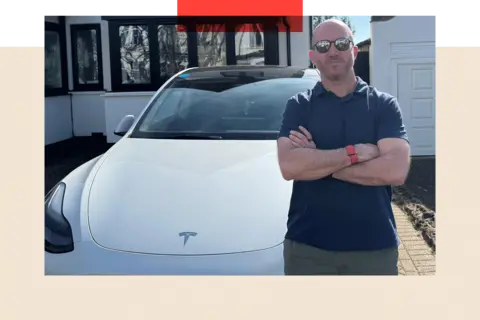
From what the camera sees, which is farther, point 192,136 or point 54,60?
point 54,60

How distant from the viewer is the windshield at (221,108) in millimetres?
3592

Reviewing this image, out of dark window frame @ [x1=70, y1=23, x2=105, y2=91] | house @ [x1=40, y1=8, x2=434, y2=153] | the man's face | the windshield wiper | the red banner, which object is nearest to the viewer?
the man's face

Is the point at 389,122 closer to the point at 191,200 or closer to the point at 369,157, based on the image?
the point at 369,157

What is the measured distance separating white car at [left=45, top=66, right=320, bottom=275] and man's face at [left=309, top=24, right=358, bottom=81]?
0.54 m

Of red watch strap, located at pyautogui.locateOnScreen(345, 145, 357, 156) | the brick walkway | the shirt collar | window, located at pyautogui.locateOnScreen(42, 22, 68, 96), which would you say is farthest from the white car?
window, located at pyautogui.locateOnScreen(42, 22, 68, 96)

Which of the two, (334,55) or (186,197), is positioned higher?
(334,55)

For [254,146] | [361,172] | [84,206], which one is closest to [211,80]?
[254,146]

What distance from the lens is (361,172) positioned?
2.61m

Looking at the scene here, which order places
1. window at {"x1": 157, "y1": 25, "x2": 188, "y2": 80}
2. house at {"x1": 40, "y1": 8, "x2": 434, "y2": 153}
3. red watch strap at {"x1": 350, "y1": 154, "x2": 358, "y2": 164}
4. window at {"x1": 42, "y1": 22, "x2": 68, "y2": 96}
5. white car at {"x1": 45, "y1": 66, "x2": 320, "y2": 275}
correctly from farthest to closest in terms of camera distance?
window at {"x1": 157, "y1": 25, "x2": 188, "y2": 80}
window at {"x1": 42, "y1": 22, "x2": 68, "y2": 96}
house at {"x1": 40, "y1": 8, "x2": 434, "y2": 153}
white car at {"x1": 45, "y1": 66, "x2": 320, "y2": 275}
red watch strap at {"x1": 350, "y1": 154, "x2": 358, "y2": 164}

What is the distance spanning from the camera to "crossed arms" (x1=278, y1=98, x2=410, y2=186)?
8.52 feet

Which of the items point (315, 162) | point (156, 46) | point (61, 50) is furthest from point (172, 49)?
point (315, 162)

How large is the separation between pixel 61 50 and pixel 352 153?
406cm

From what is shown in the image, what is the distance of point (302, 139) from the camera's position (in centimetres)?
264

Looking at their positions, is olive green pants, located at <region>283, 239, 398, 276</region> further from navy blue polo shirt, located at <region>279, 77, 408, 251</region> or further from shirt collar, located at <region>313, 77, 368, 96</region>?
shirt collar, located at <region>313, 77, 368, 96</region>
